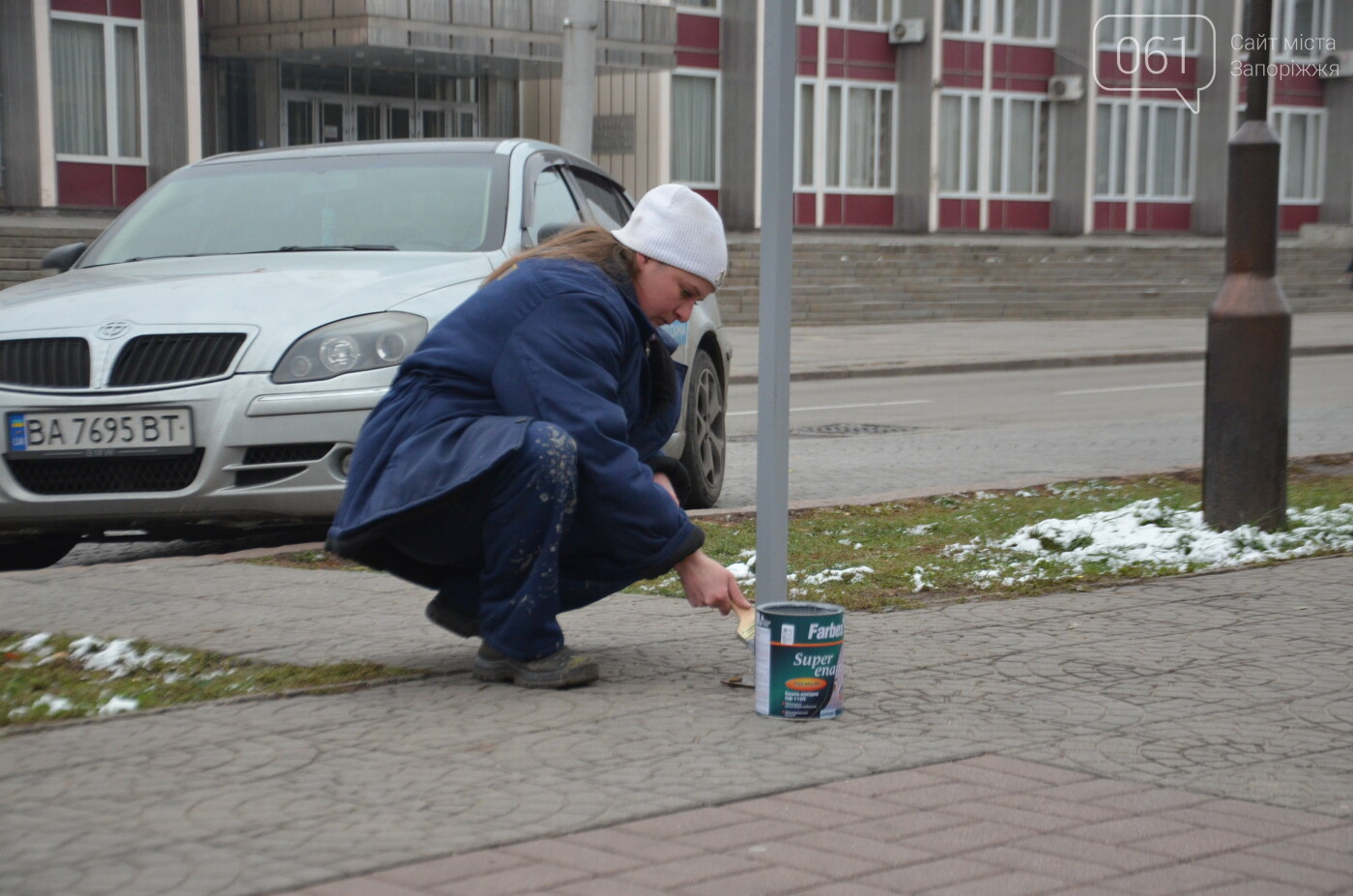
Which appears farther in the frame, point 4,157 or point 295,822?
point 4,157

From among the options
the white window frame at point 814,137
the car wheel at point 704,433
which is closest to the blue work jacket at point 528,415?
the car wheel at point 704,433

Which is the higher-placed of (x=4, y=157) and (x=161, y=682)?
(x=4, y=157)

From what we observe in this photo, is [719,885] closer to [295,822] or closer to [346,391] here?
[295,822]

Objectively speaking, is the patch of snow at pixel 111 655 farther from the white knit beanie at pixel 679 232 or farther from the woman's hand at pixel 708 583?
the white knit beanie at pixel 679 232

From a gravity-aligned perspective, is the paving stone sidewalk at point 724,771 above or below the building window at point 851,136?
below

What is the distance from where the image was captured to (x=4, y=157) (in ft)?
95.2

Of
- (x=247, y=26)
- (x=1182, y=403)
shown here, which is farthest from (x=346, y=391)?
(x=247, y=26)

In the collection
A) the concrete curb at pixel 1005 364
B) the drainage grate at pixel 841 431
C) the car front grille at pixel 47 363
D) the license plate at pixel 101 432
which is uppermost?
the car front grille at pixel 47 363

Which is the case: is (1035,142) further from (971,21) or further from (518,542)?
(518,542)

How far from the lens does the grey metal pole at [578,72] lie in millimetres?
17391

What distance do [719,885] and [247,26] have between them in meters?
31.3

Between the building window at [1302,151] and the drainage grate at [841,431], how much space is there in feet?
134

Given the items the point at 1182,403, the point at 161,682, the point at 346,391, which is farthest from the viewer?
the point at 1182,403

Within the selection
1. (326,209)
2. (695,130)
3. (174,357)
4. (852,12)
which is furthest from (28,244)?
(852,12)
